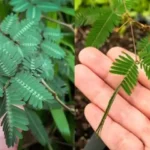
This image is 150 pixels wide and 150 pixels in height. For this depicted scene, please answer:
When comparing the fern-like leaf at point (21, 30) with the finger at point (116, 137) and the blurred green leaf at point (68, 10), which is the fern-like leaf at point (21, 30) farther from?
the finger at point (116, 137)

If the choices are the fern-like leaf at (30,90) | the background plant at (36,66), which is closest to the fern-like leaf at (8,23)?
the background plant at (36,66)

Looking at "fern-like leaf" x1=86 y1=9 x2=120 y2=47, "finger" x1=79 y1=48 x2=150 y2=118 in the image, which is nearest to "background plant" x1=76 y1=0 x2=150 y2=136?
"fern-like leaf" x1=86 y1=9 x2=120 y2=47

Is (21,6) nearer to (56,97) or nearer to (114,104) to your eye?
(56,97)

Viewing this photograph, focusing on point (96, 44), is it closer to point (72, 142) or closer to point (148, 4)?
point (72, 142)

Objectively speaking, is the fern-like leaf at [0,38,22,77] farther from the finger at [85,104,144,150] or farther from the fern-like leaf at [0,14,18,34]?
the finger at [85,104,144,150]

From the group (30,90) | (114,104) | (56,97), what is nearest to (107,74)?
(114,104)

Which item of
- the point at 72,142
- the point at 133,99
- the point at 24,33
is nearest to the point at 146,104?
the point at 133,99
